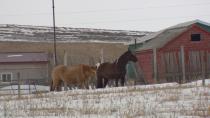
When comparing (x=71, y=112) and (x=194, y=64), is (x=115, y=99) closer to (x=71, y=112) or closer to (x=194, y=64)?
(x=71, y=112)

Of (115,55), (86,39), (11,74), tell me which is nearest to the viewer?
(11,74)

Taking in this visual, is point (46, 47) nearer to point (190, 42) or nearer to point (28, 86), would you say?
point (190, 42)

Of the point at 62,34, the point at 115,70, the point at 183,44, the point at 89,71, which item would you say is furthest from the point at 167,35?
the point at 62,34

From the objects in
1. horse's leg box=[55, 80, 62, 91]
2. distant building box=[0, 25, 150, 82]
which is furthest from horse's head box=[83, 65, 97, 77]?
distant building box=[0, 25, 150, 82]

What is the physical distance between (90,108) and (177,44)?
20.4 meters

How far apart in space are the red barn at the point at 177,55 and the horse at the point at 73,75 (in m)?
4.33

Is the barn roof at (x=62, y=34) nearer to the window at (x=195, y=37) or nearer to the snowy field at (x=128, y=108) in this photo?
the window at (x=195, y=37)

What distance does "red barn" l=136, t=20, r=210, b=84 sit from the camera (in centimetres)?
2725

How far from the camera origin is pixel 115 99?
13.4 m

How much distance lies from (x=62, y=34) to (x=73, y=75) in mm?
37989

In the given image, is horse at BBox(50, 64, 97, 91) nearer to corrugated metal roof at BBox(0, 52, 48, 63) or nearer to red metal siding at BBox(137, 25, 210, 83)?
red metal siding at BBox(137, 25, 210, 83)

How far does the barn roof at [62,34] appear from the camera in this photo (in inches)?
2199

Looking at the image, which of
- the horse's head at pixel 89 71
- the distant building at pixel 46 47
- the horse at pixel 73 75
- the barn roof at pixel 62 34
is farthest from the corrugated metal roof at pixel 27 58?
the horse's head at pixel 89 71

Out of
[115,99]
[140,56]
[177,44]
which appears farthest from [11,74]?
[115,99]
